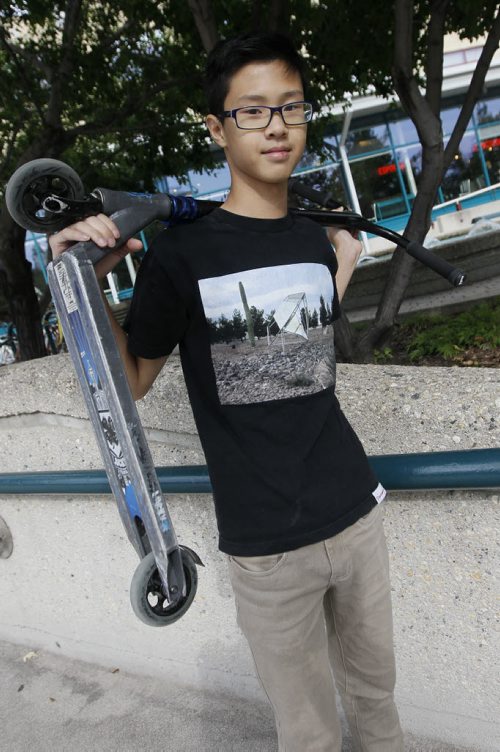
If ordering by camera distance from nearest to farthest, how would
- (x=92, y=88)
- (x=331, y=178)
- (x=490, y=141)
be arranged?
(x=92, y=88) < (x=331, y=178) < (x=490, y=141)

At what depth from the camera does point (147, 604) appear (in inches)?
50.8

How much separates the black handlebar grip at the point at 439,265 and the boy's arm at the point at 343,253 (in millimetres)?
153

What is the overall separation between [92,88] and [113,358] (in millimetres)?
4939

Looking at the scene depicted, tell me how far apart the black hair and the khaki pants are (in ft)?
3.40

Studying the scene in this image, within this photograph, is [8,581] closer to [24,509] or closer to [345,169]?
[24,509]

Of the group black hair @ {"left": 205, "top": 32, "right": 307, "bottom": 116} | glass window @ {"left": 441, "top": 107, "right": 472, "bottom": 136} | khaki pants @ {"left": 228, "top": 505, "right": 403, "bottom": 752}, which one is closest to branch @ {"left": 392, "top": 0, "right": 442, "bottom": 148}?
black hair @ {"left": 205, "top": 32, "right": 307, "bottom": 116}

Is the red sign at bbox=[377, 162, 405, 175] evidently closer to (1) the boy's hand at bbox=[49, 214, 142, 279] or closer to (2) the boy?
(2) the boy

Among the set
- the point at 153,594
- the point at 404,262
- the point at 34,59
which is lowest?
the point at 153,594

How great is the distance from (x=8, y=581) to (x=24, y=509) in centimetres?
45

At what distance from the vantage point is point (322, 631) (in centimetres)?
143

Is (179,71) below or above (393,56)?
above

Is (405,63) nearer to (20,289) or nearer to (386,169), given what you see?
(20,289)

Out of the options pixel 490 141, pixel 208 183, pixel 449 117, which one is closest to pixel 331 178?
pixel 208 183

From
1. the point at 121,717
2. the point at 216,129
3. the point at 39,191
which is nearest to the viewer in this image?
the point at 39,191
